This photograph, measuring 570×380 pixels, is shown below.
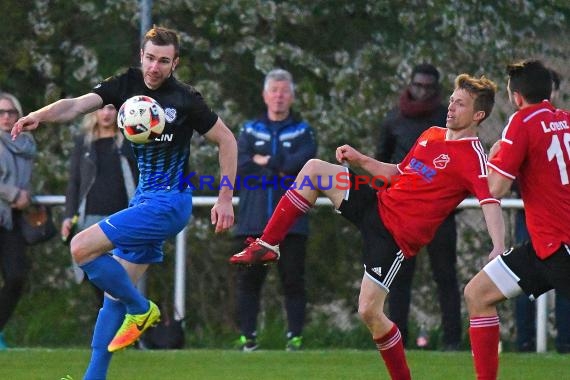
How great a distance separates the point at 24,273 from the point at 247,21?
9.55 ft

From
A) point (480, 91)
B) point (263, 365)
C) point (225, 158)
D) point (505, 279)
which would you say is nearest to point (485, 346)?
point (505, 279)

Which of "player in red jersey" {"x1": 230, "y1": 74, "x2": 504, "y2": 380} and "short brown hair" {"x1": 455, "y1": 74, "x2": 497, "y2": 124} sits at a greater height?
"short brown hair" {"x1": 455, "y1": 74, "x2": 497, "y2": 124}

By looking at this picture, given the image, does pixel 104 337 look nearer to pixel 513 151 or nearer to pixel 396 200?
pixel 396 200

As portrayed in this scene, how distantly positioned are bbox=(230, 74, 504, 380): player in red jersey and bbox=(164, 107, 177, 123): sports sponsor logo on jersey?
766mm

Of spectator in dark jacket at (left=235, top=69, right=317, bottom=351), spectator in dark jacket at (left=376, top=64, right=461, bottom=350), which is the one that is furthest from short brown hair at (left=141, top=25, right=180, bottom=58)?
spectator in dark jacket at (left=376, top=64, right=461, bottom=350)

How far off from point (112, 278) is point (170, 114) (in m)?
0.93

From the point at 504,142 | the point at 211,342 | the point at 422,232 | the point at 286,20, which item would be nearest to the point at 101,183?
the point at 211,342

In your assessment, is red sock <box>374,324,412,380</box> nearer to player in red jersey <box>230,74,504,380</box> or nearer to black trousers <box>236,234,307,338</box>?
player in red jersey <box>230,74,504,380</box>

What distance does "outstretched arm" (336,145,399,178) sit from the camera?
7.55 meters

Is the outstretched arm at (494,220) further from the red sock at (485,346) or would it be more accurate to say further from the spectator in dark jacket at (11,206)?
the spectator in dark jacket at (11,206)

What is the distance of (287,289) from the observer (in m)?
10.6

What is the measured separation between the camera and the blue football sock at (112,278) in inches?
293

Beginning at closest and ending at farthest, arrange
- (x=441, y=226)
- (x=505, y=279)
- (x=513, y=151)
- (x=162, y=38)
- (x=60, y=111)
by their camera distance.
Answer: (x=513, y=151) → (x=505, y=279) → (x=60, y=111) → (x=162, y=38) → (x=441, y=226)

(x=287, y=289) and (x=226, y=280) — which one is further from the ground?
(x=287, y=289)
